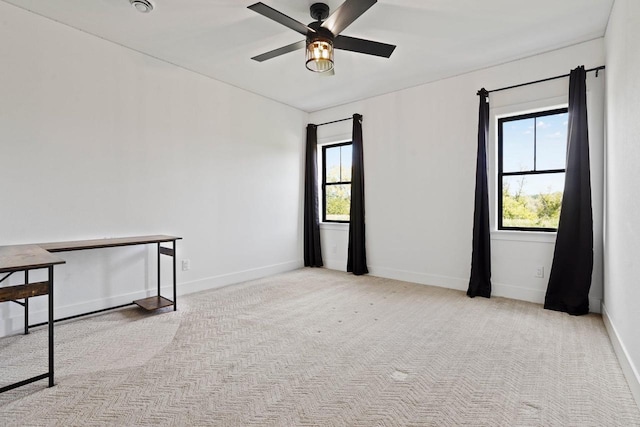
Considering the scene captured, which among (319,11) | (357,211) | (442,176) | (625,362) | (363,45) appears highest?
(319,11)

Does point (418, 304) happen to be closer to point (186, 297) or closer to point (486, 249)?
point (486, 249)

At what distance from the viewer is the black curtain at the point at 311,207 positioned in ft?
18.0

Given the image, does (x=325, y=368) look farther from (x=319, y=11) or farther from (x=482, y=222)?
(x=319, y=11)

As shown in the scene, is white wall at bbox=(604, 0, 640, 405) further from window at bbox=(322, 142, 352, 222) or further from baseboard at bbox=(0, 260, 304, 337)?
baseboard at bbox=(0, 260, 304, 337)

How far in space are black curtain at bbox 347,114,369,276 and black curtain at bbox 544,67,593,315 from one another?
240cm

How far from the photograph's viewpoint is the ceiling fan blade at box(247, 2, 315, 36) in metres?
2.17

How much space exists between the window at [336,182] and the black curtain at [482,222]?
2.08 meters

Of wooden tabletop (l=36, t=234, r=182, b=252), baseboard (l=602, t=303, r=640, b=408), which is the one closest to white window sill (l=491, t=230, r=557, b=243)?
baseboard (l=602, t=303, r=640, b=408)

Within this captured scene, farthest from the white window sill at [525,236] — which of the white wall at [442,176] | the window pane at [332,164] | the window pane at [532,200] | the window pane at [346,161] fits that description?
the window pane at [332,164]

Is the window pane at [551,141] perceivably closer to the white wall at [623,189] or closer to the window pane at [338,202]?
the white wall at [623,189]

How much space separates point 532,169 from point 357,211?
2310 mm

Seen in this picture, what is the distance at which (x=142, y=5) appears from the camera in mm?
2633

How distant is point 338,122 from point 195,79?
7.48ft

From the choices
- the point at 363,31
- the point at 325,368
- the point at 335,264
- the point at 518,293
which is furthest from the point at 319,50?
the point at 335,264
